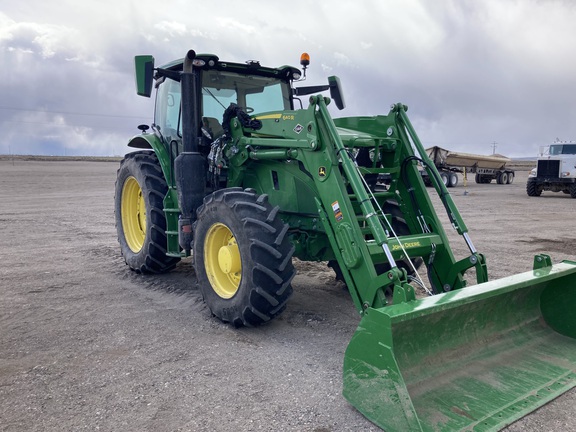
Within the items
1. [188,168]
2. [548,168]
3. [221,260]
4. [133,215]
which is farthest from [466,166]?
[221,260]

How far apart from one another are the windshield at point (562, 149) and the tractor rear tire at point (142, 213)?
19.9 metres

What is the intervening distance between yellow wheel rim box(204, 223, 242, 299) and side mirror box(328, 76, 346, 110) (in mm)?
2535

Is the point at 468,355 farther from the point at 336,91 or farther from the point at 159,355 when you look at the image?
the point at 336,91

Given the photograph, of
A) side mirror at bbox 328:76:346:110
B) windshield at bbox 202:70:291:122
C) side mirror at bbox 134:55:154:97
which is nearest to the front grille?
side mirror at bbox 328:76:346:110

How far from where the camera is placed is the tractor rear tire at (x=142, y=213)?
6301 mm

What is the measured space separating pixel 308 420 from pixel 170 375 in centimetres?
119

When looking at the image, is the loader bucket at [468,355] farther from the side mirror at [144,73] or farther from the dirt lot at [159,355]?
the side mirror at [144,73]

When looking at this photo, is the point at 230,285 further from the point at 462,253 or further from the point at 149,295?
the point at 462,253

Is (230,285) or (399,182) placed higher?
(399,182)

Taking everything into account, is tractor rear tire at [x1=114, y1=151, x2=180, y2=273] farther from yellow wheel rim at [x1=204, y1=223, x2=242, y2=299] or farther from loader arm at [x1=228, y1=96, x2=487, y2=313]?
yellow wheel rim at [x1=204, y1=223, x2=242, y2=299]

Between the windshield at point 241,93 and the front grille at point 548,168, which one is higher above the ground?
the windshield at point 241,93

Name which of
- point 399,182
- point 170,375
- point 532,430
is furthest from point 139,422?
point 399,182

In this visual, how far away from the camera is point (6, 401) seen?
11.3 feet

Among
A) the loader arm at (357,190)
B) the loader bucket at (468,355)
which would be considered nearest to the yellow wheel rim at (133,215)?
the loader arm at (357,190)
